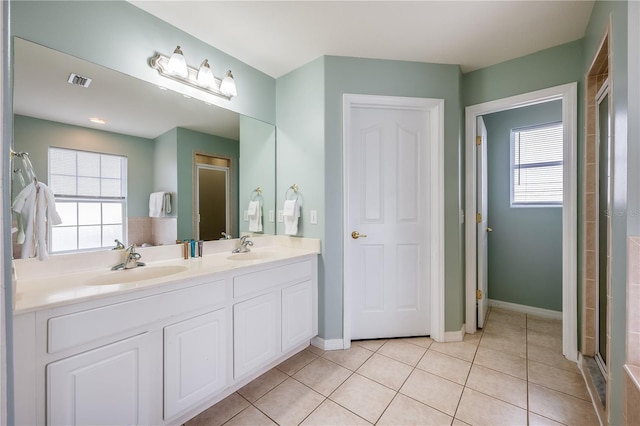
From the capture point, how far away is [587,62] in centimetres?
177

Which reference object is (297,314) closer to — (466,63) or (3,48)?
(3,48)

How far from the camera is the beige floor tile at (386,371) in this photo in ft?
5.67

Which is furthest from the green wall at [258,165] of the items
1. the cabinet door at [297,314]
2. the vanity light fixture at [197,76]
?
the cabinet door at [297,314]

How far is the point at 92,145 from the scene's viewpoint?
1.47 metres

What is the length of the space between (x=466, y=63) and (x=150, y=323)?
2939 mm

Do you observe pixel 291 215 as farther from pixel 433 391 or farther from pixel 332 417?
pixel 433 391

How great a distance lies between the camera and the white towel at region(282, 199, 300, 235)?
2.22 metres

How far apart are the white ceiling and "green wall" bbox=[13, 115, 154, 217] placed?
33.3 inches

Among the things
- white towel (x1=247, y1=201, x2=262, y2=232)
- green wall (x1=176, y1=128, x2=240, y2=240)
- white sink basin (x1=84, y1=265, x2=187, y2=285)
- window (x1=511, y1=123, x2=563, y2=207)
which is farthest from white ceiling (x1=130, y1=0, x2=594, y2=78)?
white sink basin (x1=84, y1=265, x2=187, y2=285)

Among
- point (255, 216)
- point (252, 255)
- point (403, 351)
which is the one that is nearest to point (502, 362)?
point (403, 351)

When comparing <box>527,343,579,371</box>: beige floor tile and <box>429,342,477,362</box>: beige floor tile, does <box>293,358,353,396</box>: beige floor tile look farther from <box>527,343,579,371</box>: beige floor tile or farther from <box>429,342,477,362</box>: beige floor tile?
→ <box>527,343,579,371</box>: beige floor tile

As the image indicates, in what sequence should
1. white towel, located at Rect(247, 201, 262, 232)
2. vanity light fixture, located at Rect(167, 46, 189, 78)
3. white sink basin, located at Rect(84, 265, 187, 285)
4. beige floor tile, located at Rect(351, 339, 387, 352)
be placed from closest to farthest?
white sink basin, located at Rect(84, 265, 187, 285), vanity light fixture, located at Rect(167, 46, 189, 78), beige floor tile, located at Rect(351, 339, 387, 352), white towel, located at Rect(247, 201, 262, 232)

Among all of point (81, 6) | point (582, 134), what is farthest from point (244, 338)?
point (582, 134)

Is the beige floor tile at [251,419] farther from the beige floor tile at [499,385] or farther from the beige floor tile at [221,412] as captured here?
the beige floor tile at [499,385]
